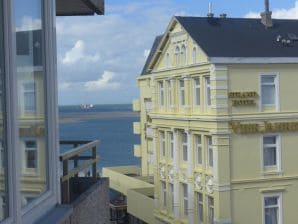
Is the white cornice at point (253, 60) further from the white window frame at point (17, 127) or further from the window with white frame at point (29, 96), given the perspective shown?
the window with white frame at point (29, 96)

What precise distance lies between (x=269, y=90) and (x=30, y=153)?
2200 centimetres

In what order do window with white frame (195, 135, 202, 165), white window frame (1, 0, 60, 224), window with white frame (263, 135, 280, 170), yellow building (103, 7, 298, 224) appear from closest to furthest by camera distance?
white window frame (1, 0, 60, 224) → yellow building (103, 7, 298, 224) → window with white frame (263, 135, 280, 170) → window with white frame (195, 135, 202, 165)

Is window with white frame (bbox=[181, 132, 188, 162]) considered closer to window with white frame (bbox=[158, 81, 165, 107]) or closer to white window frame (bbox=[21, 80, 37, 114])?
window with white frame (bbox=[158, 81, 165, 107])

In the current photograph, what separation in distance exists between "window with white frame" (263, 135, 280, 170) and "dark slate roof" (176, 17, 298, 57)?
11.6ft

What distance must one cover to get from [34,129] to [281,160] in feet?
73.0

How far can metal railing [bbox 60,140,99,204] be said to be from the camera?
5.65m

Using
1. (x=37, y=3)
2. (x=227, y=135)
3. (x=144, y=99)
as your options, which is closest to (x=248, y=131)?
(x=227, y=135)

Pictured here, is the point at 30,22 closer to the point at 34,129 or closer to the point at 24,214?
the point at 34,129

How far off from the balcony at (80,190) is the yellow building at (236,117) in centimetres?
1676

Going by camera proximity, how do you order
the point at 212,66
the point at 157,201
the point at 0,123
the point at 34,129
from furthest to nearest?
the point at 157,201 < the point at 212,66 < the point at 34,129 < the point at 0,123

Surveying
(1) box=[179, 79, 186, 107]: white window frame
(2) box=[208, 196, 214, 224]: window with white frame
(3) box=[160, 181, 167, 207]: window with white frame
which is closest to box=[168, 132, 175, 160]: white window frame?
(3) box=[160, 181, 167, 207]: window with white frame

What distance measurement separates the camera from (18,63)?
386 centimetres

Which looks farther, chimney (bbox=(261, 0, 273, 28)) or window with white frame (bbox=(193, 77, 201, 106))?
chimney (bbox=(261, 0, 273, 28))

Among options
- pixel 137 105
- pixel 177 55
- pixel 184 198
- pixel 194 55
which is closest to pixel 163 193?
pixel 184 198
